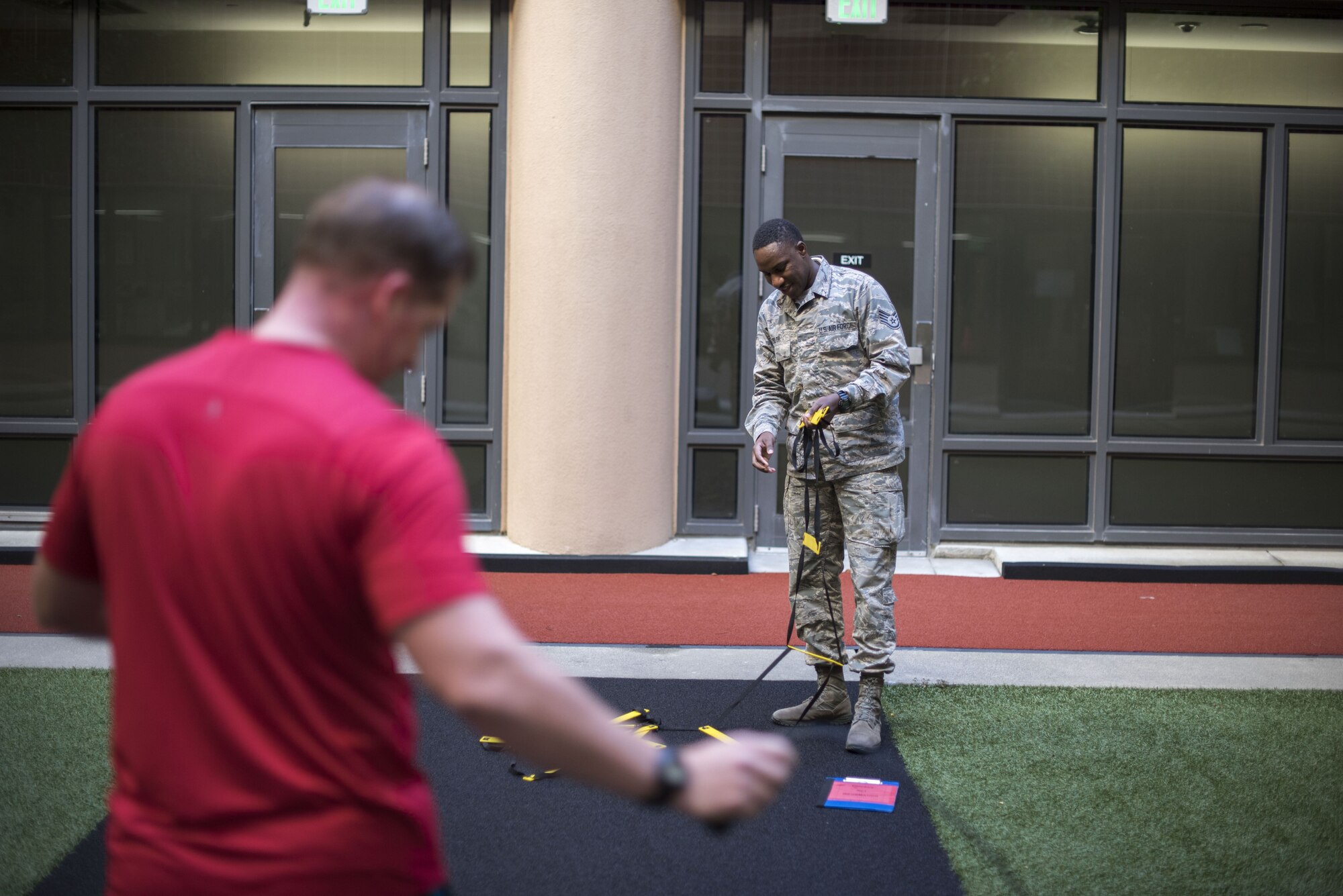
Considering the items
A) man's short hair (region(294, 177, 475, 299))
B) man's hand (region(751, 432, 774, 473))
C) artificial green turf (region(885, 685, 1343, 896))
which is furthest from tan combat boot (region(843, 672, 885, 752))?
man's short hair (region(294, 177, 475, 299))

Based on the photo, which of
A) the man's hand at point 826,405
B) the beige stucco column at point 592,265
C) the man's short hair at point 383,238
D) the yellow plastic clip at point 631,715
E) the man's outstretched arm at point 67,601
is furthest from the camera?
the beige stucco column at point 592,265

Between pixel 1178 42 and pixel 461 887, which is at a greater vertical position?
pixel 1178 42

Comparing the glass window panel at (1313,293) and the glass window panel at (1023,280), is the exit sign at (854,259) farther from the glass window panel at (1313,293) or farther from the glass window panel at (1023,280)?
the glass window panel at (1313,293)

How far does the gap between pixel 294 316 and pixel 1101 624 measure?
6371mm

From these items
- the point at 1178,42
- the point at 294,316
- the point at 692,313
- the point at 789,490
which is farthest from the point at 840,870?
the point at 1178,42

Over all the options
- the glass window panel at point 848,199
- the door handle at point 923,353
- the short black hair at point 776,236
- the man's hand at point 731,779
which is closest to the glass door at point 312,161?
the glass window panel at point 848,199

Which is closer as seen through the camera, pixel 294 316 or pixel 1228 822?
pixel 294 316

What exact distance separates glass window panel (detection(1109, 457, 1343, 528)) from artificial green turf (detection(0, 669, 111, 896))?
670cm

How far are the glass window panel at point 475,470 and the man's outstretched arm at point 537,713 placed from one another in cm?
760

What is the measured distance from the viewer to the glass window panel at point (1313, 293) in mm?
8898

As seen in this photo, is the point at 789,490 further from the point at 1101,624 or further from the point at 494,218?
the point at 494,218

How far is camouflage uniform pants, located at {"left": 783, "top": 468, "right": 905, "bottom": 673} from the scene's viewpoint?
500cm

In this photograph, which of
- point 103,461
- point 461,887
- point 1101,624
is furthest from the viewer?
point 1101,624

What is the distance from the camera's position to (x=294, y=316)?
5.17ft
